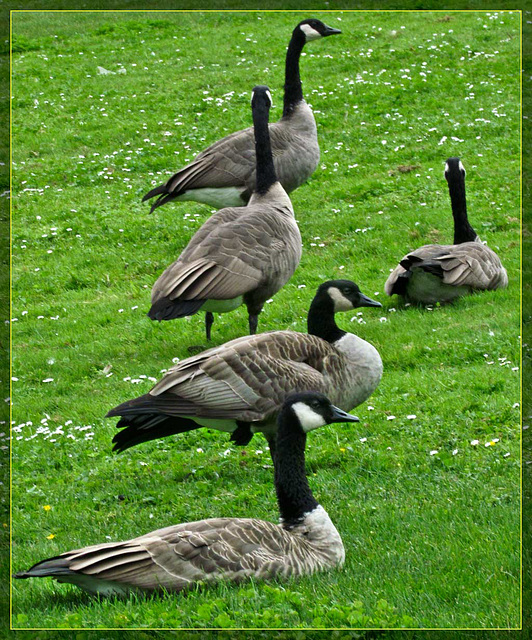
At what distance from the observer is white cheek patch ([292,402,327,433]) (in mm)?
6355

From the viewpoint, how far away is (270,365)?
732 centimetres

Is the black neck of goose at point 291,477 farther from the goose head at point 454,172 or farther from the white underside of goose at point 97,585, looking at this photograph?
the goose head at point 454,172

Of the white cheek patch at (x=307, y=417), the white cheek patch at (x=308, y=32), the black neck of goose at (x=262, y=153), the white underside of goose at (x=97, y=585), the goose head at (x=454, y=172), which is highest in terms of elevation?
the white cheek patch at (x=308, y=32)

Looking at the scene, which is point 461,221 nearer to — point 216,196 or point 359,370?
point 216,196

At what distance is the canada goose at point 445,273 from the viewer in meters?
11.2

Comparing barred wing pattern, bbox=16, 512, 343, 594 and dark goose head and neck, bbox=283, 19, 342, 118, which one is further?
dark goose head and neck, bbox=283, 19, 342, 118

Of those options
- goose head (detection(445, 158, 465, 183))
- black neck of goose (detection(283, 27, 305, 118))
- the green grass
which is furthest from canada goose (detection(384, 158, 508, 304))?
black neck of goose (detection(283, 27, 305, 118))

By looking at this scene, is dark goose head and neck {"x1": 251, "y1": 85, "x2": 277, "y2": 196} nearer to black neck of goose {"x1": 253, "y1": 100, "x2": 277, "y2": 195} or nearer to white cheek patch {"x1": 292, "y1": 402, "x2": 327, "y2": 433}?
black neck of goose {"x1": 253, "y1": 100, "x2": 277, "y2": 195}

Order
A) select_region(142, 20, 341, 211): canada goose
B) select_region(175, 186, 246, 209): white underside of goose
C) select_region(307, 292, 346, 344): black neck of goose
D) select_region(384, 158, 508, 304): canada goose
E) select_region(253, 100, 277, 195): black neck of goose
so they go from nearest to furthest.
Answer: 1. select_region(307, 292, 346, 344): black neck of goose
2. select_region(253, 100, 277, 195): black neck of goose
3. select_region(384, 158, 508, 304): canada goose
4. select_region(142, 20, 341, 211): canada goose
5. select_region(175, 186, 246, 209): white underside of goose

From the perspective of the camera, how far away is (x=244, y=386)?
7.20 m

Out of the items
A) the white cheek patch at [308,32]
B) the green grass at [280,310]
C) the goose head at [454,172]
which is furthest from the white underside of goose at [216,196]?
the white cheek patch at [308,32]

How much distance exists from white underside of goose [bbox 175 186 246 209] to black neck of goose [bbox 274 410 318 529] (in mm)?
6735

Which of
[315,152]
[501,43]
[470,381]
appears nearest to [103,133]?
[315,152]

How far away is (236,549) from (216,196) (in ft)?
25.7
